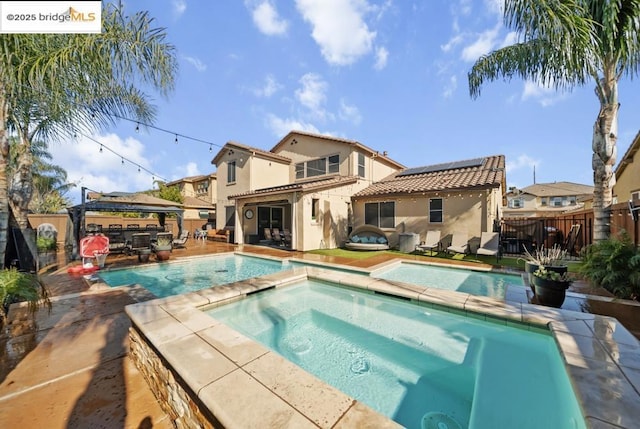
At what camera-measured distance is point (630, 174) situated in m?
13.2

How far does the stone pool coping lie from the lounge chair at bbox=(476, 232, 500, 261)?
634cm

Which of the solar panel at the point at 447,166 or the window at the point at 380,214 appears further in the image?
the solar panel at the point at 447,166

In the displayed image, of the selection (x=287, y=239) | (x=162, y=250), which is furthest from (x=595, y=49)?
(x=162, y=250)

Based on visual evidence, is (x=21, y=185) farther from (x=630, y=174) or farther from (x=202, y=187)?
(x=630, y=174)

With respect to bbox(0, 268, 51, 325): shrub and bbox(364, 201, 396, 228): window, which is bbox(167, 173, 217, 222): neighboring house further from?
bbox(0, 268, 51, 325): shrub

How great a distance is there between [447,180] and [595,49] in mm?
8047

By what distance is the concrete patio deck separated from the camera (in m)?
2.53

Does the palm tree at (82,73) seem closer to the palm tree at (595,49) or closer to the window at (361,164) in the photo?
the palm tree at (595,49)

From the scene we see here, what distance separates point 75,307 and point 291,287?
4.70 m

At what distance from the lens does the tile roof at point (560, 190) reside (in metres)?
39.2

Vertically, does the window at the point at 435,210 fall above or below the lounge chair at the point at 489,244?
above

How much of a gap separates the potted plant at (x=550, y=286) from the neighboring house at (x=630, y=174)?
1226 centimetres

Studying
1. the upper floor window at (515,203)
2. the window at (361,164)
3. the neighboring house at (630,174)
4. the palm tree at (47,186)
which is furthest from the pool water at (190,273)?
the upper floor window at (515,203)

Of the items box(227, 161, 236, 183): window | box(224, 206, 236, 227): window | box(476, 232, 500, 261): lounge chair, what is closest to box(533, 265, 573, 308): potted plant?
box(476, 232, 500, 261): lounge chair
